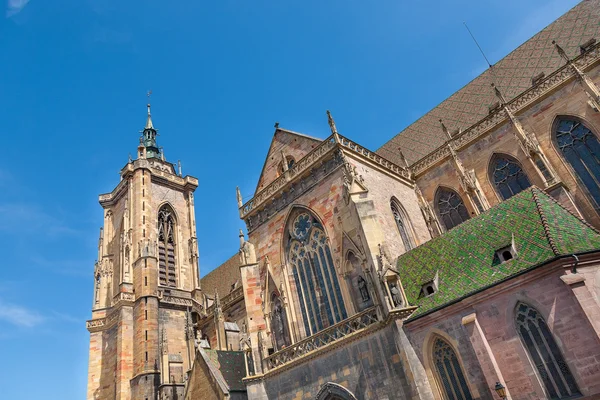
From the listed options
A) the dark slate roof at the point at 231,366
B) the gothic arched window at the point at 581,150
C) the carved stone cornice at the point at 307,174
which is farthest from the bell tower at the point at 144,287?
the gothic arched window at the point at 581,150

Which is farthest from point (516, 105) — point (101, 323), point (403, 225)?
point (101, 323)

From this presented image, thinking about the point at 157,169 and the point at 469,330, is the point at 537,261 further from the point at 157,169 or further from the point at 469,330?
the point at 157,169

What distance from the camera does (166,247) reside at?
1159 inches

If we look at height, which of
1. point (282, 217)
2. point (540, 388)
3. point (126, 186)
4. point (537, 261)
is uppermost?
point (126, 186)

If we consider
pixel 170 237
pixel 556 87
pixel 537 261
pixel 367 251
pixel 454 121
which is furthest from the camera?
pixel 170 237

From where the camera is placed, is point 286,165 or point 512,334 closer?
point 512,334

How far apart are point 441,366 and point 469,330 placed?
1335 mm

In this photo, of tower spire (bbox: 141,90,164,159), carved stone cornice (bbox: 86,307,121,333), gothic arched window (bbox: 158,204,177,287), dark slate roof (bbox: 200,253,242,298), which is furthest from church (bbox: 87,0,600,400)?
tower spire (bbox: 141,90,164,159)

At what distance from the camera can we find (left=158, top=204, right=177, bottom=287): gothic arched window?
92.4ft

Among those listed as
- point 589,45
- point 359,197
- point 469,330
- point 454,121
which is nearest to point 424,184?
point 454,121

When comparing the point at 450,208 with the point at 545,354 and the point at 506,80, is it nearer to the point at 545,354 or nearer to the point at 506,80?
the point at 506,80

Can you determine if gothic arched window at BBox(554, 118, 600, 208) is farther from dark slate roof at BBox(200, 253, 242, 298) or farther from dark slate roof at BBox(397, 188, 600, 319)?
dark slate roof at BBox(200, 253, 242, 298)

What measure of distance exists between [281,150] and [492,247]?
10.2 meters

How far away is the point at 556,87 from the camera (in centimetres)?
1561
